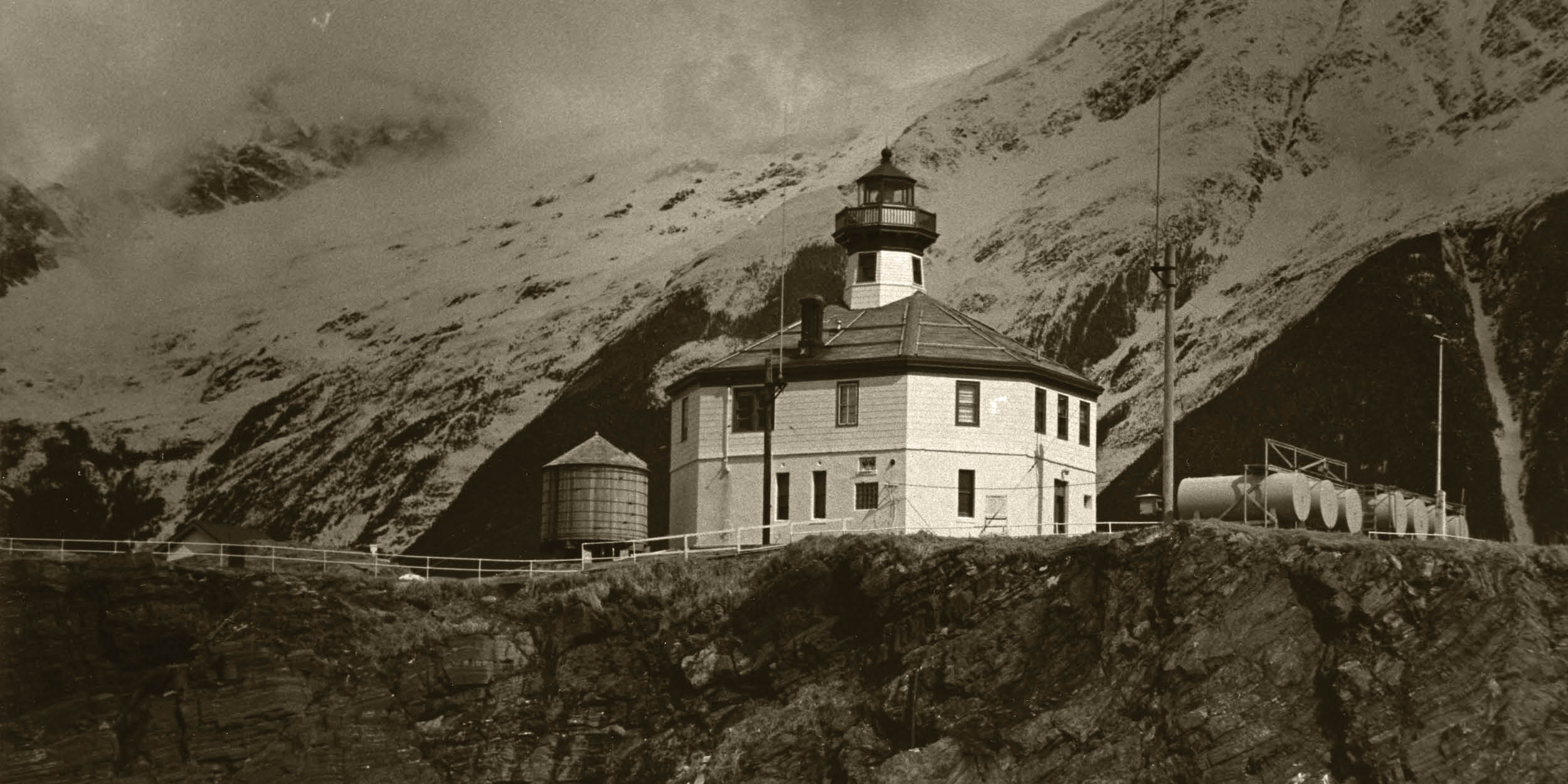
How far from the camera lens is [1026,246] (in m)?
114

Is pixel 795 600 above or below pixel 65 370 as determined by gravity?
below

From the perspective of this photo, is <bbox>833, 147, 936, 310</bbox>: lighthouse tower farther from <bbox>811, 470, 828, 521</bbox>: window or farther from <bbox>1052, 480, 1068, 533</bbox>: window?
<bbox>1052, 480, 1068, 533</bbox>: window

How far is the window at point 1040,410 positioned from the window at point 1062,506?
1.78 metres

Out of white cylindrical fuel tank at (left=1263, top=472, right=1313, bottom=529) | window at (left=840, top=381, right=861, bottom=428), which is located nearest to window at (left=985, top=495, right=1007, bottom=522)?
window at (left=840, top=381, right=861, bottom=428)

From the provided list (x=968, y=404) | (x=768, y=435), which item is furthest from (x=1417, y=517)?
(x=768, y=435)

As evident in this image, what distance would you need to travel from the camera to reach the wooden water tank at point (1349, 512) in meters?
66.4

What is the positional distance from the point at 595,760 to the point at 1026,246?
53.9 m

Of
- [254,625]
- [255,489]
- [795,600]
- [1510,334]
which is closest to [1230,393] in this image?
[1510,334]

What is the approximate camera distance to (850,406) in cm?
7300

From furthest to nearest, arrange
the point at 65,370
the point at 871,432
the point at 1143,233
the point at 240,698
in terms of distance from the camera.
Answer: the point at 65,370
the point at 1143,233
the point at 871,432
the point at 240,698

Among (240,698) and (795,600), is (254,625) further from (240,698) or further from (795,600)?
(795,600)

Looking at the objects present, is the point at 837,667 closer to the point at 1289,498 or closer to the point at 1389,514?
the point at 1289,498

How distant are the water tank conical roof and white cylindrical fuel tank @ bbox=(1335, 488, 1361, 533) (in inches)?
846

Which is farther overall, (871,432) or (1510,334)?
(1510,334)
